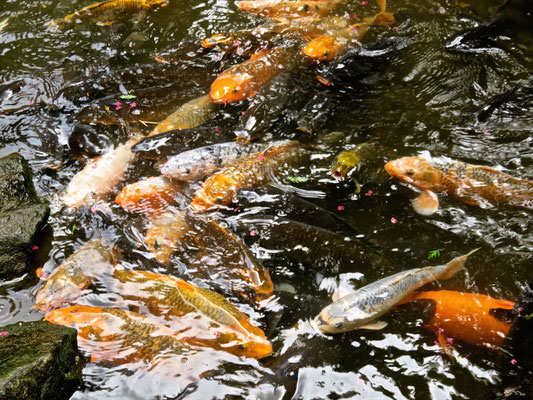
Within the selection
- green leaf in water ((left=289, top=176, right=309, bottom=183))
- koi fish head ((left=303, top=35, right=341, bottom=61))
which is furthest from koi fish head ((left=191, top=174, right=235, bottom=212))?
koi fish head ((left=303, top=35, right=341, bottom=61))

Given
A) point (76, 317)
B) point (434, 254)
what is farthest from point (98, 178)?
point (434, 254)

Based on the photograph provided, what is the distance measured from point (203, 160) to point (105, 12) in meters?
4.03

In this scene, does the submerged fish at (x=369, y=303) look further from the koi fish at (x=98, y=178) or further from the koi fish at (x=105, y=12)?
the koi fish at (x=105, y=12)

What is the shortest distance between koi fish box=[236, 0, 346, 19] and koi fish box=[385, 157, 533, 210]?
3.77m

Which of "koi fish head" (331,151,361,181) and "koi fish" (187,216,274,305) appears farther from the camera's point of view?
"koi fish head" (331,151,361,181)

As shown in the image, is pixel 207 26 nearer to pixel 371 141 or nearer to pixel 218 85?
pixel 218 85

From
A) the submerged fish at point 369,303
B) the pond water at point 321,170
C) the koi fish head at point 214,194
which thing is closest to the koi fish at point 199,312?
the pond water at point 321,170

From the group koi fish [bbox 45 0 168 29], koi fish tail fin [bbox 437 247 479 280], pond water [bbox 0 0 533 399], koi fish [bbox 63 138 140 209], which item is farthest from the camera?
koi fish [bbox 45 0 168 29]

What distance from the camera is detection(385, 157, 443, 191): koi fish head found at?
172 inches

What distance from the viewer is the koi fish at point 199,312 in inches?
125

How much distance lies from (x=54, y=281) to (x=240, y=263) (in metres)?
1.66

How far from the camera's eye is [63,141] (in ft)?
17.5

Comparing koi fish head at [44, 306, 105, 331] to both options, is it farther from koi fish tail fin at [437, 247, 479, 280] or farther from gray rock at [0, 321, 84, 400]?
koi fish tail fin at [437, 247, 479, 280]

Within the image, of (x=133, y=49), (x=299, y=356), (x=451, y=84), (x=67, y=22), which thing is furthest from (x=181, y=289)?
(x=67, y=22)
